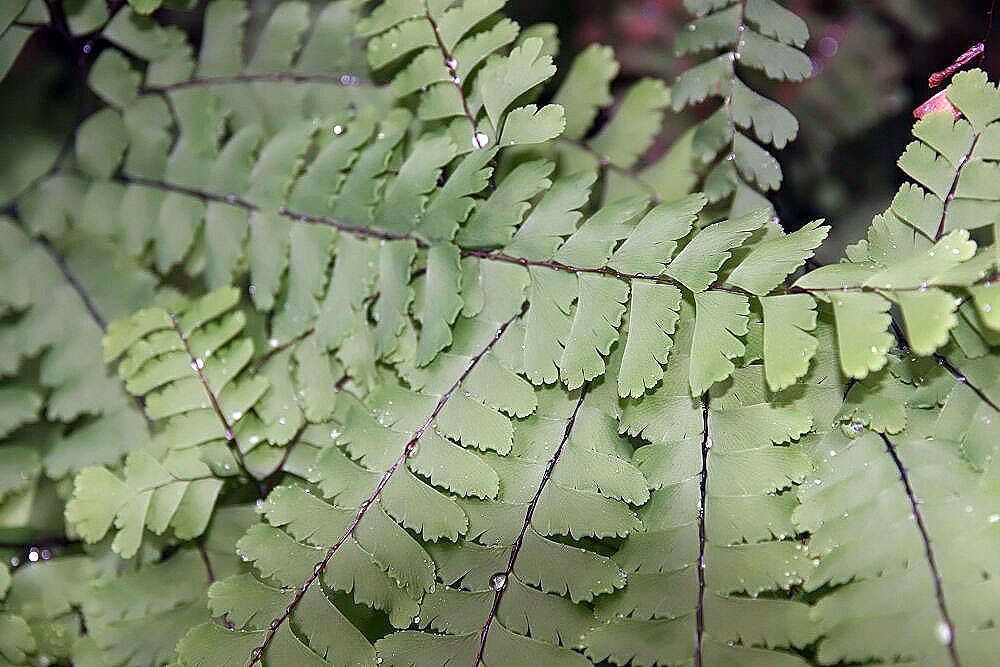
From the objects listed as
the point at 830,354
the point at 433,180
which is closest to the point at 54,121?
the point at 433,180

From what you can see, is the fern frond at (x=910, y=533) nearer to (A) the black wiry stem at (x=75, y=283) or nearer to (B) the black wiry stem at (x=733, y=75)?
(B) the black wiry stem at (x=733, y=75)

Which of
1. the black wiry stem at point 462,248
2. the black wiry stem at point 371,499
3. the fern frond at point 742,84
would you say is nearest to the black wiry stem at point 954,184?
the black wiry stem at point 462,248

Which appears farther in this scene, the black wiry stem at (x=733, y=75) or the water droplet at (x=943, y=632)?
the black wiry stem at (x=733, y=75)

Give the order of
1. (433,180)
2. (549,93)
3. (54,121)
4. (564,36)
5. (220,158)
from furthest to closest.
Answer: (564,36), (549,93), (54,121), (220,158), (433,180)

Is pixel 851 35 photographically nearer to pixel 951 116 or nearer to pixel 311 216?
pixel 951 116

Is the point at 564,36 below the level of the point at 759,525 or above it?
above

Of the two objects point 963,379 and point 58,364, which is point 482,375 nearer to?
point 963,379

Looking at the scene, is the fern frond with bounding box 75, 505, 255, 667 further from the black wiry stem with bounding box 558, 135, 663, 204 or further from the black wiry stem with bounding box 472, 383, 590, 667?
the black wiry stem with bounding box 558, 135, 663, 204

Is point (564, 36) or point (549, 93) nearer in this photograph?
point (549, 93)
